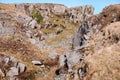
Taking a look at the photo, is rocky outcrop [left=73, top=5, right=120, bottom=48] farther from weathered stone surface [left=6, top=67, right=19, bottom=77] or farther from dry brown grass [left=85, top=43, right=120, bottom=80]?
dry brown grass [left=85, top=43, right=120, bottom=80]

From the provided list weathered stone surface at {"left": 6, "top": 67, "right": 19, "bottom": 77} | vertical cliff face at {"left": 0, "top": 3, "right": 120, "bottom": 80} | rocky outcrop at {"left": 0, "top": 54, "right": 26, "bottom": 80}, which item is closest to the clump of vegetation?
vertical cliff face at {"left": 0, "top": 3, "right": 120, "bottom": 80}

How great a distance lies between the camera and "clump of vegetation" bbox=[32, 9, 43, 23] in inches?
4185

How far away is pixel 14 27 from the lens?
73.6m

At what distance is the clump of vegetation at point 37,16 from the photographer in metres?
106

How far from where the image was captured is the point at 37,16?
10869 cm

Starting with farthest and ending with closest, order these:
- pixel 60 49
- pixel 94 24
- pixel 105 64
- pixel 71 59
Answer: pixel 60 49 → pixel 94 24 → pixel 71 59 → pixel 105 64

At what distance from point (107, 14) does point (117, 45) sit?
20.2 metres

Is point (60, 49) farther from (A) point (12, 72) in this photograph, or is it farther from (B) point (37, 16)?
(B) point (37, 16)

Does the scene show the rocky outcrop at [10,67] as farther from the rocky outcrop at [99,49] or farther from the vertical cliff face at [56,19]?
the vertical cliff face at [56,19]

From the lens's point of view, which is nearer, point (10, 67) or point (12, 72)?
point (12, 72)

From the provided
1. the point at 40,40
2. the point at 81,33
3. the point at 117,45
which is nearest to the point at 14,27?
the point at 40,40

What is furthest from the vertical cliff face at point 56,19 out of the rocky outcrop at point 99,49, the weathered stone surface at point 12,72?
the weathered stone surface at point 12,72

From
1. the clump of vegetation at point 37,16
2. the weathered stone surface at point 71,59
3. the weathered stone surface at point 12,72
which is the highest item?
the clump of vegetation at point 37,16

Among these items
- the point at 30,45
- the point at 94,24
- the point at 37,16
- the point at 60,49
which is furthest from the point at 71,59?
the point at 37,16
